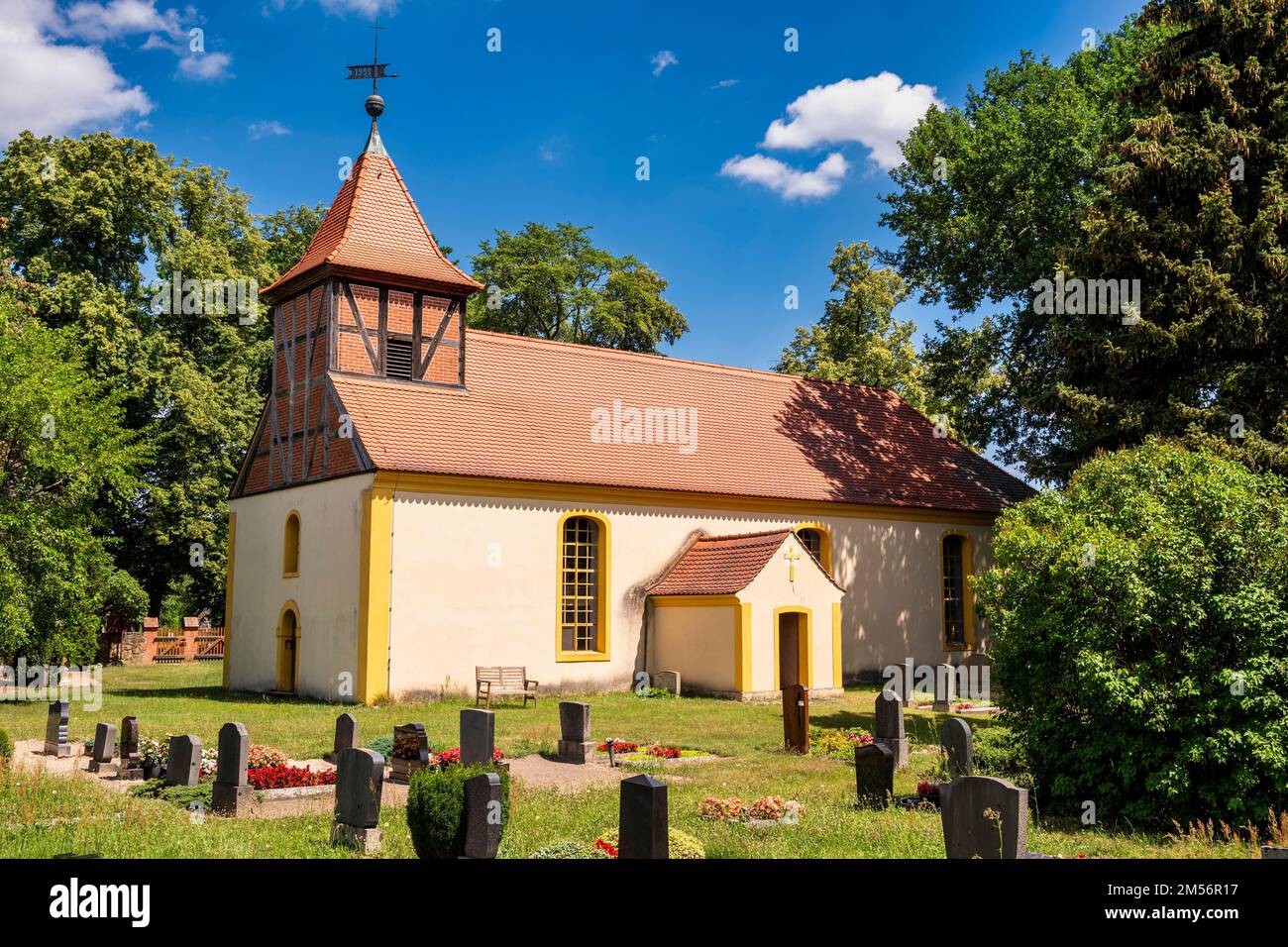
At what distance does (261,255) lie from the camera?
4112 centimetres

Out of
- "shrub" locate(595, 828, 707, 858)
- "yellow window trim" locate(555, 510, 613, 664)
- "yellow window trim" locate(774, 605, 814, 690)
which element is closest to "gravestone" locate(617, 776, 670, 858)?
"shrub" locate(595, 828, 707, 858)

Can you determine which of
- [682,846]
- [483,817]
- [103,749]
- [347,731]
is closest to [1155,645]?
[682,846]

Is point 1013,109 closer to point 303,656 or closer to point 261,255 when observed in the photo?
point 303,656

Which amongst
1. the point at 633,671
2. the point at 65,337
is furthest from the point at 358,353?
the point at 633,671

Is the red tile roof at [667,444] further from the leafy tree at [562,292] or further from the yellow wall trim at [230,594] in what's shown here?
the leafy tree at [562,292]

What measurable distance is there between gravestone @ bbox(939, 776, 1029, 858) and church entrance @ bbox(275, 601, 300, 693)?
20.1 m

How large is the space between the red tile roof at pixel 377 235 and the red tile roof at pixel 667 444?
231cm

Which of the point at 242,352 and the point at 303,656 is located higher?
the point at 242,352

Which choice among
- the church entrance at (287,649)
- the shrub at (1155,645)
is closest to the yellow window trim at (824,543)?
the church entrance at (287,649)

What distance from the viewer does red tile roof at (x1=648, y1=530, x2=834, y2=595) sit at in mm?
24750

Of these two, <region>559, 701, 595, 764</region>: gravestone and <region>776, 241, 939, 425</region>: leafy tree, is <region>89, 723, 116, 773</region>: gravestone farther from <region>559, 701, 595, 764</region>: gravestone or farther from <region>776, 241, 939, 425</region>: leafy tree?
<region>776, 241, 939, 425</region>: leafy tree

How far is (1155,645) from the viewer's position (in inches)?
444

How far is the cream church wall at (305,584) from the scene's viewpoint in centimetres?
2317

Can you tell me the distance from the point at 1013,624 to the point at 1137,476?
246 cm
